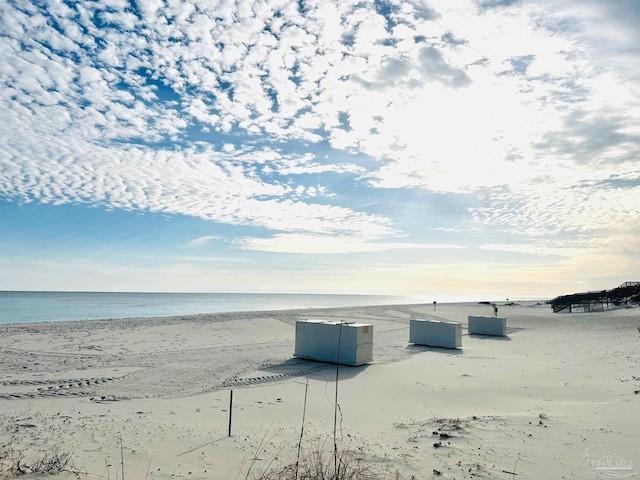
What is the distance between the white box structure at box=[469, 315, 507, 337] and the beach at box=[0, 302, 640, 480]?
19.9ft

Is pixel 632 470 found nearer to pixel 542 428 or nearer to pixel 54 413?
pixel 542 428

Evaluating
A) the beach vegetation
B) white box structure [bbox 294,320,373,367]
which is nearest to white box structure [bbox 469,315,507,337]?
white box structure [bbox 294,320,373,367]

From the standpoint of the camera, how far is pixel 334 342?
1466 cm

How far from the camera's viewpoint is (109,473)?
19.2 ft

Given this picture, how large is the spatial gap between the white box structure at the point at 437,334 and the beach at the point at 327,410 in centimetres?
87

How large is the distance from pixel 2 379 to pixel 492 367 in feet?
48.1

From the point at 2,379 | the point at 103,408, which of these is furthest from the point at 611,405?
the point at 2,379

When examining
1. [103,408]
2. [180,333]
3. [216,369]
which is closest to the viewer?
[103,408]

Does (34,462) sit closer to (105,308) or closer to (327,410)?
(327,410)

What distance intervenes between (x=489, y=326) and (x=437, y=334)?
7.31 meters

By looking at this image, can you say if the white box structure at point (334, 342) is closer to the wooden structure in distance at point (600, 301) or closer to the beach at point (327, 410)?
the beach at point (327, 410)

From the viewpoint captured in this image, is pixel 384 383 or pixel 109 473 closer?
pixel 109 473

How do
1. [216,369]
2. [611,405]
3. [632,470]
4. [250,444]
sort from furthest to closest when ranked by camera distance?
[216,369]
[611,405]
[250,444]
[632,470]

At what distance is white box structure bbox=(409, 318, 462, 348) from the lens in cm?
1939
